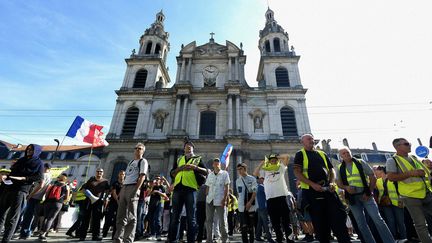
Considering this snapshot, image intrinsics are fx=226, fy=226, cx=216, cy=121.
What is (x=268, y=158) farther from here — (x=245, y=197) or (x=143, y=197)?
(x=143, y=197)

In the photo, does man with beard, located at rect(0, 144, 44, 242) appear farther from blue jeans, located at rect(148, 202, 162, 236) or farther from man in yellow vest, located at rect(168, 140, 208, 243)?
blue jeans, located at rect(148, 202, 162, 236)

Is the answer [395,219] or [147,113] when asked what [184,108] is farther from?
[395,219]

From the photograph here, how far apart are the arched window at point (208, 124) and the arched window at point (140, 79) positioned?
764cm

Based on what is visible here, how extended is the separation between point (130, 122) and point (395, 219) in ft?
66.0

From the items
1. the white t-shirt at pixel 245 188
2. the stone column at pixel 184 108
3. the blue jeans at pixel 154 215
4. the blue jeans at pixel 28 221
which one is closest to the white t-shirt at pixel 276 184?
the white t-shirt at pixel 245 188

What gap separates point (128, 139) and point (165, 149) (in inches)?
132

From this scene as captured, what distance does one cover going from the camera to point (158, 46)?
27.9 metres

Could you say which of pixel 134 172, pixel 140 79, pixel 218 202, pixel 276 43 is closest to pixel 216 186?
pixel 218 202

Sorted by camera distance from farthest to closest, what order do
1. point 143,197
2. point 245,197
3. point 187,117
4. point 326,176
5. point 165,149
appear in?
1. point 187,117
2. point 165,149
3. point 143,197
4. point 245,197
5. point 326,176

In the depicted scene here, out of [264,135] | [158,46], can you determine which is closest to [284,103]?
[264,135]

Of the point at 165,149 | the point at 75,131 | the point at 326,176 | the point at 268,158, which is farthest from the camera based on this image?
the point at 165,149

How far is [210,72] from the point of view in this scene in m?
24.1

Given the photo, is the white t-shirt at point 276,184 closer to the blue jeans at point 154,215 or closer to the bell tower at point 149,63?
the blue jeans at point 154,215

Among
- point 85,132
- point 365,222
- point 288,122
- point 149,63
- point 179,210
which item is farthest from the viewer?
point 149,63
